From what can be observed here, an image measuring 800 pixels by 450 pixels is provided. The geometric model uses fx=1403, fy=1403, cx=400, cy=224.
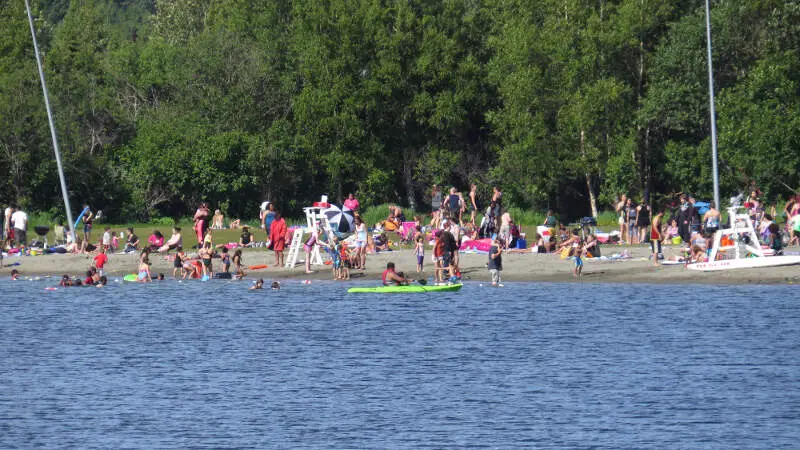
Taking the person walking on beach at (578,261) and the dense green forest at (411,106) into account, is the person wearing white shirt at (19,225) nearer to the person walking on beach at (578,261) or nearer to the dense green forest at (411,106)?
the dense green forest at (411,106)

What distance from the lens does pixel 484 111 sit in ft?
210

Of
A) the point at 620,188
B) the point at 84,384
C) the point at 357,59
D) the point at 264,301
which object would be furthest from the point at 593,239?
the point at 357,59

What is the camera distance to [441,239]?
38969 millimetres

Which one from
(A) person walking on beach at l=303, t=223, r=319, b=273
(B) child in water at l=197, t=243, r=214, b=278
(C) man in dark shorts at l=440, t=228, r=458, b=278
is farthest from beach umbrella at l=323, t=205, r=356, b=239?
(B) child in water at l=197, t=243, r=214, b=278

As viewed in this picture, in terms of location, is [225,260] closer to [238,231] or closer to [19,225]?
[19,225]

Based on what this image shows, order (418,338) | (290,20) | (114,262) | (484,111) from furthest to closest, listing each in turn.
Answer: (290,20) → (484,111) → (114,262) → (418,338)

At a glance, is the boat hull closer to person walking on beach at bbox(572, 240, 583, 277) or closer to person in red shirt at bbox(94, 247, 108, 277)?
person walking on beach at bbox(572, 240, 583, 277)

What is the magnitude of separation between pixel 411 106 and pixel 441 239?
81.0ft

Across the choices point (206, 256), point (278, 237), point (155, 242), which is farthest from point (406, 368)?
point (155, 242)

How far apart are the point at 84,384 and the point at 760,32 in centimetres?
3657

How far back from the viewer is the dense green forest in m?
55.5

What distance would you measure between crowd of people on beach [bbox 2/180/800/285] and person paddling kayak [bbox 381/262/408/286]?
3.63ft

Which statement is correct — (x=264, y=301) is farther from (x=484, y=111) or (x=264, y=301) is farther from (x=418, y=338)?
(x=484, y=111)

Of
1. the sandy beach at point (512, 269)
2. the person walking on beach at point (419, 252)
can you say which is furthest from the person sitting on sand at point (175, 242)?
the person walking on beach at point (419, 252)
